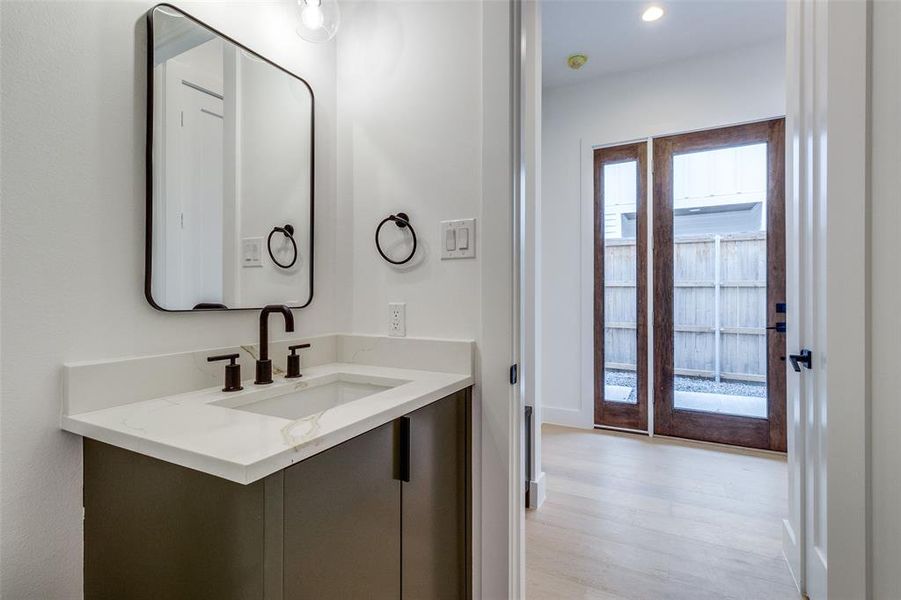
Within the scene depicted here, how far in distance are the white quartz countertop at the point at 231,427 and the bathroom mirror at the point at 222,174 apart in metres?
0.27

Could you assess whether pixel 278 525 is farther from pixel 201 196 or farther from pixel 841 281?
pixel 841 281

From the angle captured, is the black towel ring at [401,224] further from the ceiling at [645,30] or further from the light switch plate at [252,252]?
the ceiling at [645,30]

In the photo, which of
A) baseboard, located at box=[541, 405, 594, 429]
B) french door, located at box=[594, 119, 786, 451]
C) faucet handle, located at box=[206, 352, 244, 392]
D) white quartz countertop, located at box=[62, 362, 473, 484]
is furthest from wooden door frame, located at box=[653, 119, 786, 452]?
faucet handle, located at box=[206, 352, 244, 392]

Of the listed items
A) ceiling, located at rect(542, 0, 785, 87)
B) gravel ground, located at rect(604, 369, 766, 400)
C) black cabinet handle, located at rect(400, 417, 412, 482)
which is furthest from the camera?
gravel ground, located at rect(604, 369, 766, 400)

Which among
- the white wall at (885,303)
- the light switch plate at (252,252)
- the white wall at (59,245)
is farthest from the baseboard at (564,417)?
the white wall at (59,245)

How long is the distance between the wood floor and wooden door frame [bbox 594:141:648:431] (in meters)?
0.40

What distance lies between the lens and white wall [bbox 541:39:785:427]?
123 inches

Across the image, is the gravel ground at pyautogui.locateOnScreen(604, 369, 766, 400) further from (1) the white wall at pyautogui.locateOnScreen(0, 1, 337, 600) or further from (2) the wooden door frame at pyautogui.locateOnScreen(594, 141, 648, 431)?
(1) the white wall at pyautogui.locateOnScreen(0, 1, 337, 600)

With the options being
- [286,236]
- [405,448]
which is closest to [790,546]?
[405,448]

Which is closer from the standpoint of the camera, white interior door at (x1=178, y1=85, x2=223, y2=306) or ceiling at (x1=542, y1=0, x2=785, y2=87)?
white interior door at (x1=178, y1=85, x2=223, y2=306)

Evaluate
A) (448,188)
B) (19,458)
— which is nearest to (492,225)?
(448,188)

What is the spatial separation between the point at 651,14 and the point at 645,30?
19 centimetres

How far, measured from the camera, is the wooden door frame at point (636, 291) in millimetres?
3330

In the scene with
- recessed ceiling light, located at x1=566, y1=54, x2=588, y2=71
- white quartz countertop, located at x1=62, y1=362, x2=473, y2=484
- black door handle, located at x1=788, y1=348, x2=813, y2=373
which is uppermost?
recessed ceiling light, located at x1=566, y1=54, x2=588, y2=71
